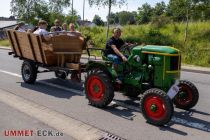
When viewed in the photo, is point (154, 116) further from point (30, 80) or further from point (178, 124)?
point (30, 80)

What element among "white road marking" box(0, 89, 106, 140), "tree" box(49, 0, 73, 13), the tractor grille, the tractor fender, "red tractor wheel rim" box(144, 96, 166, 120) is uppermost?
"tree" box(49, 0, 73, 13)

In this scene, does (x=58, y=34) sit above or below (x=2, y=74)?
above

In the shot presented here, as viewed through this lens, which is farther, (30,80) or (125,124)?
(30,80)

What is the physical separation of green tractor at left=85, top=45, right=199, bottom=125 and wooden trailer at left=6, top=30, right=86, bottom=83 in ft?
4.12

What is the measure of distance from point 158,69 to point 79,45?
11.9 ft

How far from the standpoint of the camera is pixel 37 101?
7.59m

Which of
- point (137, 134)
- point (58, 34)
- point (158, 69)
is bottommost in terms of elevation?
point (137, 134)

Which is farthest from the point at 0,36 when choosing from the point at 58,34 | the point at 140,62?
the point at 140,62

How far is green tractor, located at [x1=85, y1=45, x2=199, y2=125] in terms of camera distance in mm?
5973

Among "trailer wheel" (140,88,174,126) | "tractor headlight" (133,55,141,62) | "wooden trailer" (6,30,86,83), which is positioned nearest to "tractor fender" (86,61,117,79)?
"tractor headlight" (133,55,141,62)

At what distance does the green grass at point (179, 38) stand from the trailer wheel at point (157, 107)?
10.8m

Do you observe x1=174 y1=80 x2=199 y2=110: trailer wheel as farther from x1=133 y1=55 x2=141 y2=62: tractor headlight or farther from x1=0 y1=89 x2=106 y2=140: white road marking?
x1=0 y1=89 x2=106 y2=140: white road marking

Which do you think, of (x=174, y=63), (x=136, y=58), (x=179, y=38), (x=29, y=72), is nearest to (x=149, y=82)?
(x=136, y=58)

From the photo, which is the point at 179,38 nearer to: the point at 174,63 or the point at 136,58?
the point at 136,58
